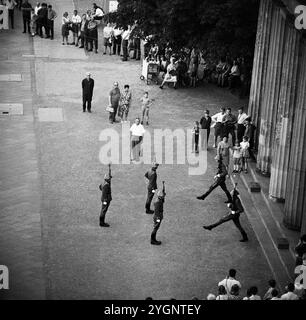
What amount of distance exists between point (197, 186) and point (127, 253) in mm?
5209

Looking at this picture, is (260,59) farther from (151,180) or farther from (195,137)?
(151,180)

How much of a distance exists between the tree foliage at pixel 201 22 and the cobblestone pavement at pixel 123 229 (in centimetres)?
274

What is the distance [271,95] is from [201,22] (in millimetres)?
5483

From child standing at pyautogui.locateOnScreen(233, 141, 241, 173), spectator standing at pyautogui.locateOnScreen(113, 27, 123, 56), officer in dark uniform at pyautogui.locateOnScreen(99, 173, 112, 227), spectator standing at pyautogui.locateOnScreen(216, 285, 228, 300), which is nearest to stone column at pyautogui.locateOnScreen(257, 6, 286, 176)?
child standing at pyautogui.locateOnScreen(233, 141, 241, 173)

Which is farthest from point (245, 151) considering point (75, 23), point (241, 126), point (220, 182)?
point (75, 23)

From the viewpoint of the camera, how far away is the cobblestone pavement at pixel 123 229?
22250mm

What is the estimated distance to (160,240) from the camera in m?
24.6

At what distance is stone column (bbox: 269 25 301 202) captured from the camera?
26.2 m

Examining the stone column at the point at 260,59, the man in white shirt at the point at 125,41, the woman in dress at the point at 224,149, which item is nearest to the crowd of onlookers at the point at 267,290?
the woman in dress at the point at 224,149

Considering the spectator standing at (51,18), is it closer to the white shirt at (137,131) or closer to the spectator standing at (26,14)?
the spectator standing at (26,14)

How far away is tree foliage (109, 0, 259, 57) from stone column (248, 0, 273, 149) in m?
1.63
